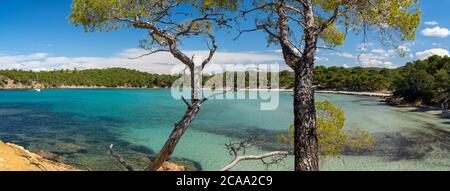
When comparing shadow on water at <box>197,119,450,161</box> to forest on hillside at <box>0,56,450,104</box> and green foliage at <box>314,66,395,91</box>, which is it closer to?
forest on hillside at <box>0,56,450,104</box>

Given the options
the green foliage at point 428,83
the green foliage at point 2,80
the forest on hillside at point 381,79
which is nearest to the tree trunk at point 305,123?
the forest on hillside at point 381,79

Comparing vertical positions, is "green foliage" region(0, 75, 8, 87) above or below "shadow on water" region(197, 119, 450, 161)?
above

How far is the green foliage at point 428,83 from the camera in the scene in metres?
53.9

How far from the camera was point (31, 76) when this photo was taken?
189 meters

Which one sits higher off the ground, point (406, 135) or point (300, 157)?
point (300, 157)

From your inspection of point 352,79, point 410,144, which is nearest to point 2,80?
point 352,79

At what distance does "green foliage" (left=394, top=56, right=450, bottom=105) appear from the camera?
177 feet

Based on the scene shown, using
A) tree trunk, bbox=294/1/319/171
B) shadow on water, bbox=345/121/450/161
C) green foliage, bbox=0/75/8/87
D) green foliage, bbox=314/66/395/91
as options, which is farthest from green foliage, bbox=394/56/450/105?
green foliage, bbox=0/75/8/87

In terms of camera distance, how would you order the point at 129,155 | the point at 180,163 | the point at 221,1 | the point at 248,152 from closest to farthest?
the point at 221,1
the point at 180,163
the point at 129,155
the point at 248,152

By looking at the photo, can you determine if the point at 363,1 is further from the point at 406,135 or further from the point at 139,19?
the point at 406,135

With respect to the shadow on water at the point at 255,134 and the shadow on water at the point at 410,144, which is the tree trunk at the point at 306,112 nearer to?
the shadow on water at the point at 410,144
